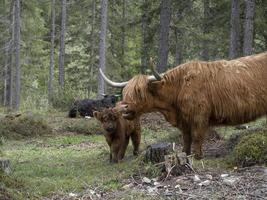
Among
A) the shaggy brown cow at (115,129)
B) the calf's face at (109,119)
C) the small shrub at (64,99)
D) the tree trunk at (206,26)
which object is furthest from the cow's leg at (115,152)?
the tree trunk at (206,26)

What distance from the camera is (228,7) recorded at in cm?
2806

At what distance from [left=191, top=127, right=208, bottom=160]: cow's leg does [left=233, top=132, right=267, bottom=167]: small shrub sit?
119cm

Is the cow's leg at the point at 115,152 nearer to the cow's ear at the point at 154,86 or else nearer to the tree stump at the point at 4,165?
the cow's ear at the point at 154,86

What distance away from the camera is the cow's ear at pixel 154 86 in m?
9.50

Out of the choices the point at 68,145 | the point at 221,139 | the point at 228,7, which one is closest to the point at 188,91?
the point at 221,139

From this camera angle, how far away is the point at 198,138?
934cm

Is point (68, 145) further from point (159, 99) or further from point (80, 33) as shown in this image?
point (80, 33)

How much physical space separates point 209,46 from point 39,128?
16.6 m

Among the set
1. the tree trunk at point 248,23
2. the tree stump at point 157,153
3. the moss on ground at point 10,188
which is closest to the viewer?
the moss on ground at point 10,188

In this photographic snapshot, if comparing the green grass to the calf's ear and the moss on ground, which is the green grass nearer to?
the moss on ground

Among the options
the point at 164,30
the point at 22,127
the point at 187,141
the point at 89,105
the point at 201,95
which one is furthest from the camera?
the point at 164,30

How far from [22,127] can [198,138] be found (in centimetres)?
851

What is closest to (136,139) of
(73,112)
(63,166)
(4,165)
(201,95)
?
(63,166)

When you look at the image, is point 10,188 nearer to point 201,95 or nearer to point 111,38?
point 201,95
